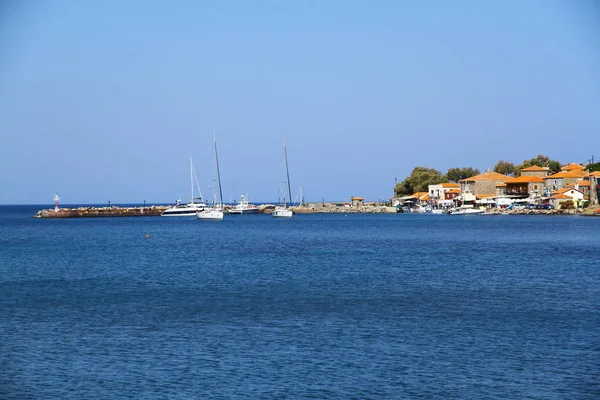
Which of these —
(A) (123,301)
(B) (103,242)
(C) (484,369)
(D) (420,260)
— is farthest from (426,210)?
(C) (484,369)

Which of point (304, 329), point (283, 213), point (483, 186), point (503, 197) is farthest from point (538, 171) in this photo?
point (304, 329)

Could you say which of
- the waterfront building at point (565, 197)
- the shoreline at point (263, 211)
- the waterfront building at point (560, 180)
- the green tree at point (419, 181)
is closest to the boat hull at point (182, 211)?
the shoreline at point (263, 211)

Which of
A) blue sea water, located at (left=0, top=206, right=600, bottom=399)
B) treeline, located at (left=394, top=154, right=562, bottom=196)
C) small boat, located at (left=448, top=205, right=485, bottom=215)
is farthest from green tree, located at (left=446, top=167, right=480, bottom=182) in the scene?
blue sea water, located at (left=0, top=206, right=600, bottom=399)

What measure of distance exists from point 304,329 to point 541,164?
505 ft

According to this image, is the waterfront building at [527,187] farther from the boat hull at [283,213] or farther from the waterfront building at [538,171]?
the boat hull at [283,213]

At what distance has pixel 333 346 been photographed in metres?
21.9

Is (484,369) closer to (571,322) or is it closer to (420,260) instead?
(571,322)

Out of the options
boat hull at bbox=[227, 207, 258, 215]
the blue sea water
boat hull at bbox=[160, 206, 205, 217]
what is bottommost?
the blue sea water

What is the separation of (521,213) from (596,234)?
54.5m

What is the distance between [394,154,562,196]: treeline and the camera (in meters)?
166

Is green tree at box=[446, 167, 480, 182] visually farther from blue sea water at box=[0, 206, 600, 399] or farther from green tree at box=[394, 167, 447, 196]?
blue sea water at box=[0, 206, 600, 399]

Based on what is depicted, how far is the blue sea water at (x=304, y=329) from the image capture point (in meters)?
18.2

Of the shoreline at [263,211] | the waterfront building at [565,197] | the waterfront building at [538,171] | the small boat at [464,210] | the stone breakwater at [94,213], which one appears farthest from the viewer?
the waterfront building at [538,171]

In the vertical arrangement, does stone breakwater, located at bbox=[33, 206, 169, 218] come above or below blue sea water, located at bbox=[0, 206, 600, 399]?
above
